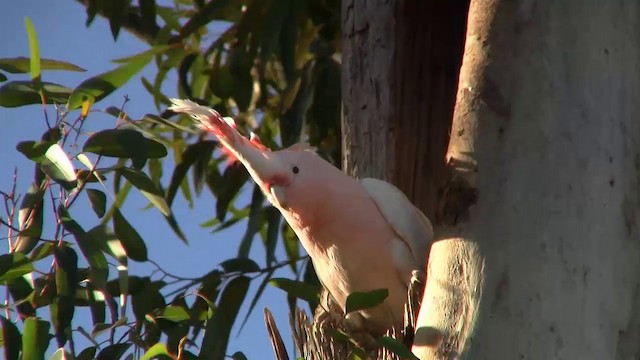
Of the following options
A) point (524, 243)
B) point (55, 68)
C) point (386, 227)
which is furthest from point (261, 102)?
point (524, 243)

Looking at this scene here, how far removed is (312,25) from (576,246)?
130cm

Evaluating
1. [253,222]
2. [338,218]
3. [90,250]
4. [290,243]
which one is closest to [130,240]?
[90,250]

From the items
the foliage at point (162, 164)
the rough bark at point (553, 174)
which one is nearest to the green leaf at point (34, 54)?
the foliage at point (162, 164)

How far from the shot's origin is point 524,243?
4.70 ft

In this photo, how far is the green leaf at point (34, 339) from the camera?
1.53m

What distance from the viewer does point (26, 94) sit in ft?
5.49

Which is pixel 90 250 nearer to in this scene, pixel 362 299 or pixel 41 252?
pixel 41 252

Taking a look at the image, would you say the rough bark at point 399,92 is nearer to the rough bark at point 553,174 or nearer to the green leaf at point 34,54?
the rough bark at point 553,174

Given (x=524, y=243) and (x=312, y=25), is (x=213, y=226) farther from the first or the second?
(x=524, y=243)

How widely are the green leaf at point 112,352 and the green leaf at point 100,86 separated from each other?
0.35 meters

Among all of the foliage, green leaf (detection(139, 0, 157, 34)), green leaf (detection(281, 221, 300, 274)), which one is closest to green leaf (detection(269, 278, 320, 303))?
the foliage

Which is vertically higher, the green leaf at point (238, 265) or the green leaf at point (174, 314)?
the green leaf at point (238, 265)

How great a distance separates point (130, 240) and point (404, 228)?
1.33 ft

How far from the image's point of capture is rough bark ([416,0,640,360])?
1.40 meters
